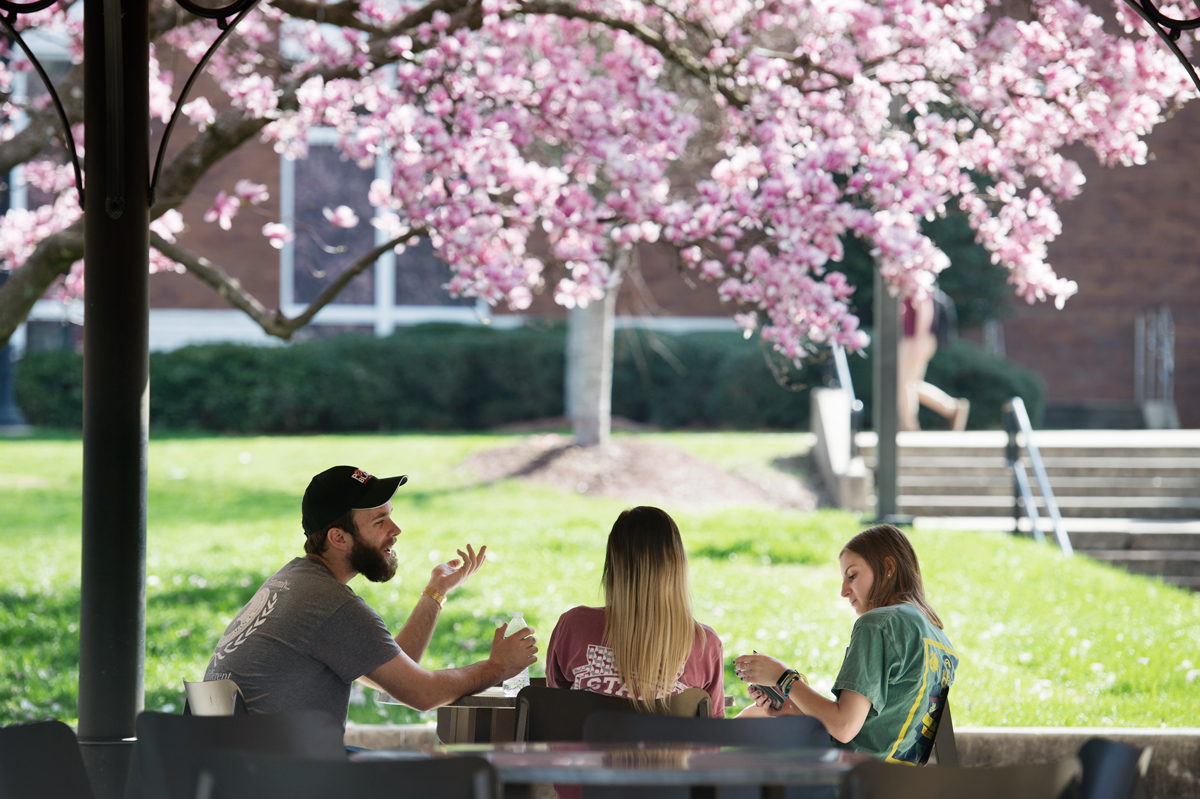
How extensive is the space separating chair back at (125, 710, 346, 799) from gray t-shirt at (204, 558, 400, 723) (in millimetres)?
619

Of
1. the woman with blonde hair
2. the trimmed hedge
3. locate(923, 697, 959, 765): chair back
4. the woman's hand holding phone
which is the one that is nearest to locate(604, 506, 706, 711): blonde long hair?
the woman with blonde hair

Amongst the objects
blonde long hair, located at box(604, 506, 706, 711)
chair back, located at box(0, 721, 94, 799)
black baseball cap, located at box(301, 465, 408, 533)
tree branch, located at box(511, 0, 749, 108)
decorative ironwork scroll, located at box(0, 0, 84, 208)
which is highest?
tree branch, located at box(511, 0, 749, 108)

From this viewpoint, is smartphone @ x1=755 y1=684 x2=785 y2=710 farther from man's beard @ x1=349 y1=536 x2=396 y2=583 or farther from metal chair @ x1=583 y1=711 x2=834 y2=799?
man's beard @ x1=349 y1=536 x2=396 y2=583

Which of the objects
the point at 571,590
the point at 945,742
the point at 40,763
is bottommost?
the point at 571,590

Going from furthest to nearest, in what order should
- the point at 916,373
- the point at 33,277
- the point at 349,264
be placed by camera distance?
the point at 349,264 < the point at 916,373 < the point at 33,277

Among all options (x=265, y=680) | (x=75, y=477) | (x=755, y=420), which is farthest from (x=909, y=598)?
(x=755, y=420)

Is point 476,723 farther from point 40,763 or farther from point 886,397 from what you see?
point 886,397

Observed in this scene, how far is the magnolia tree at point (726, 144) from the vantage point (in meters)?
5.50

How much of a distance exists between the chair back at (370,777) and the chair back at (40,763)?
66 centimetres

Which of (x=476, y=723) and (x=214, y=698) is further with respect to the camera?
(x=476, y=723)

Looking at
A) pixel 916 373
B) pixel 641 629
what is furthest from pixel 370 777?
pixel 916 373

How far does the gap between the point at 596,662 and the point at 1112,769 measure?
4.77 ft

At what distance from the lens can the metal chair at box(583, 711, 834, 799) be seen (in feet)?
8.57

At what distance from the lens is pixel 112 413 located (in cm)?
377
